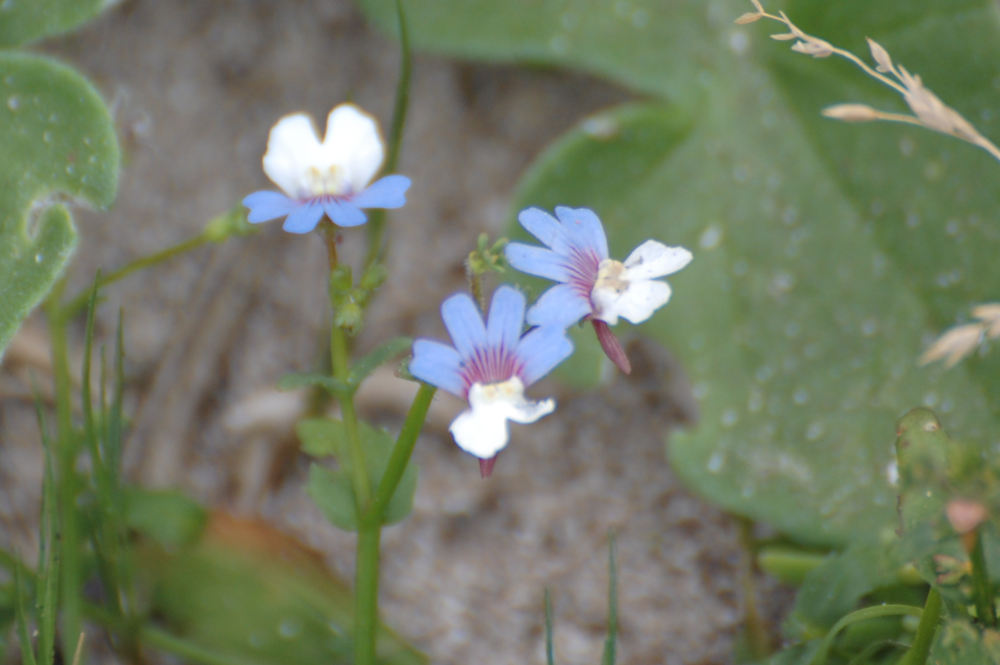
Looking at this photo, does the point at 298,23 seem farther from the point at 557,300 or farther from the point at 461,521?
the point at 557,300

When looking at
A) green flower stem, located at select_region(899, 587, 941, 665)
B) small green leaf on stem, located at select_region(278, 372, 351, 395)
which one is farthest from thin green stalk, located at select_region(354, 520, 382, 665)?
green flower stem, located at select_region(899, 587, 941, 665)

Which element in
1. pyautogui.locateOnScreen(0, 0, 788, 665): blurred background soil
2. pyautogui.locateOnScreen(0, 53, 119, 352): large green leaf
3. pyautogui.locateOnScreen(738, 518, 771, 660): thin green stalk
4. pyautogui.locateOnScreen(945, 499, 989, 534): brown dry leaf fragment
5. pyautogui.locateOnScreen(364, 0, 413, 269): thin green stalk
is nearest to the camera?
pyautogui.locateOnScreen(945, 499, 989, 534): brown dry leaf fragment

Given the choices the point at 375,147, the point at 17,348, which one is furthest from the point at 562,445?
the point at 17,348

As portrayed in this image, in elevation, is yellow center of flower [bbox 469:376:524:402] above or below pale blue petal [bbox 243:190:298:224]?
below

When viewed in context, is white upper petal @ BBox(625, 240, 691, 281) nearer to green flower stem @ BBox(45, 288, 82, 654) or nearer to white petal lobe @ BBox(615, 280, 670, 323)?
white petal lobe @ BBox(615, 280, 670, 323)

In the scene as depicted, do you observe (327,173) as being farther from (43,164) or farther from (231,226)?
(43,164)
